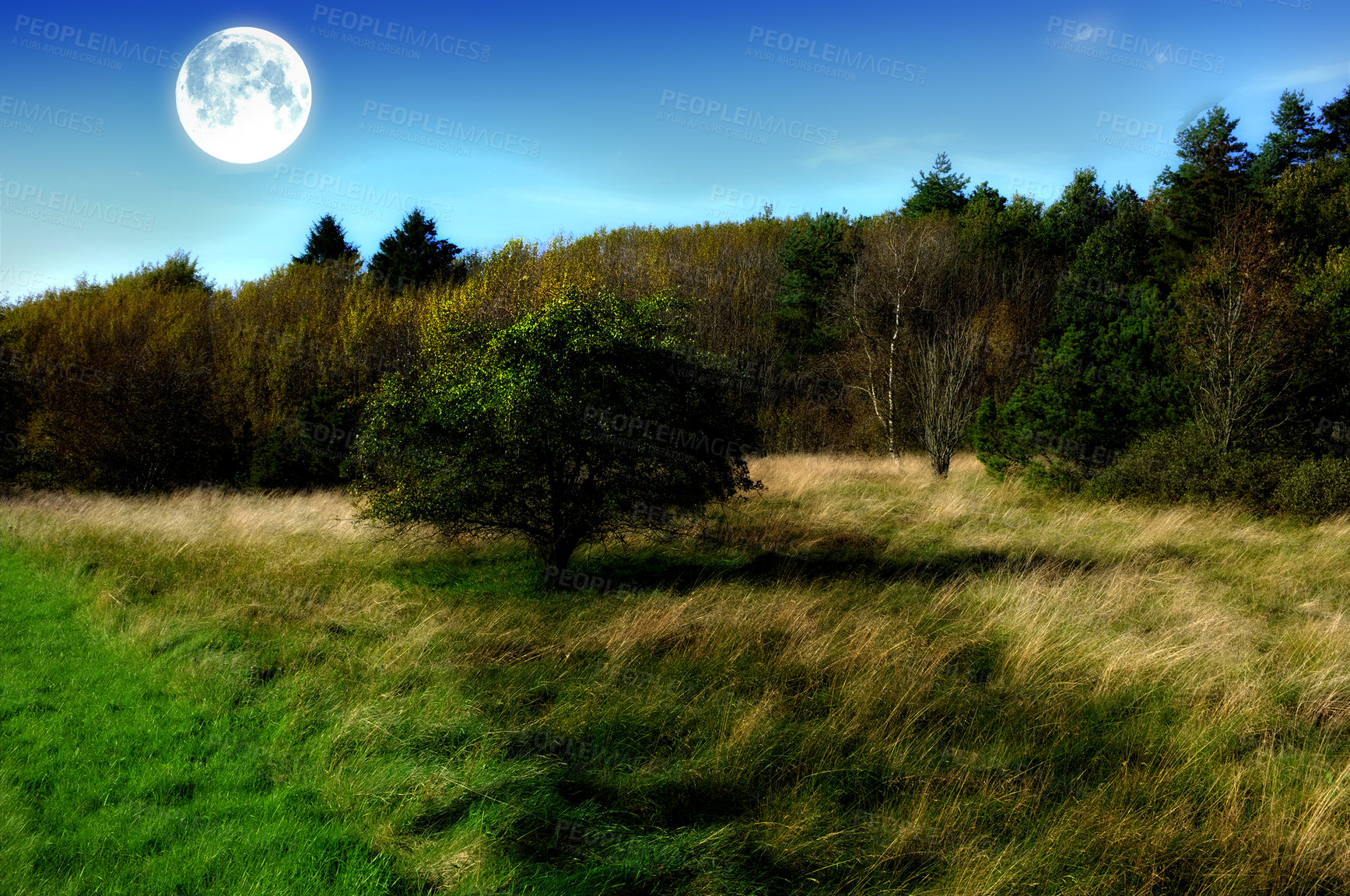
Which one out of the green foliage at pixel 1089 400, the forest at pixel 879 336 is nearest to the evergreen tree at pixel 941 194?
the forest at pixel 879 336

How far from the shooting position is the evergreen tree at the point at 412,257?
39812 mm

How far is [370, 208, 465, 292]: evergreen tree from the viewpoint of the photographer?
1567 inches

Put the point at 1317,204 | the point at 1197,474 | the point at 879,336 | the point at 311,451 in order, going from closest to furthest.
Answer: the point at 1197,474 → the point at 311,451 → the point at 1317,204 → the point at 879,336

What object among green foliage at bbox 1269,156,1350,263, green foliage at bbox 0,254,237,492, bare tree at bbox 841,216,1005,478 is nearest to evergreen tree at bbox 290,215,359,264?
green foliage at bbox 0,254,237,492

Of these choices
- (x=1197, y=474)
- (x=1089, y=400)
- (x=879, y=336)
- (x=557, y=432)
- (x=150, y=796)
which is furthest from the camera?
(x=879, y=336)

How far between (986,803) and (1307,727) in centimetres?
318

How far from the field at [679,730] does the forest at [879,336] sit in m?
3.17

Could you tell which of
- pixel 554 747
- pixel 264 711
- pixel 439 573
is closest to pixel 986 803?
pixel 554 747

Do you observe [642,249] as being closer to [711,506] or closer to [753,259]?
[753,259]

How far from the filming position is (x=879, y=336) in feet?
100

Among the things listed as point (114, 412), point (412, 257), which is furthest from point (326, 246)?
point (114, 412)

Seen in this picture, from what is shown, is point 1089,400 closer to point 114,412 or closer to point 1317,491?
point 1317,491

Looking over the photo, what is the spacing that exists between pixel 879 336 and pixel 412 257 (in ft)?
84.0

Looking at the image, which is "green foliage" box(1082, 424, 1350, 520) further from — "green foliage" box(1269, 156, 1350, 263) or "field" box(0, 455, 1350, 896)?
"green foliage" box(1269, 156, 1350, 263)
